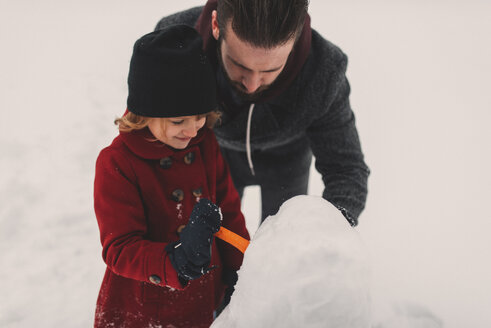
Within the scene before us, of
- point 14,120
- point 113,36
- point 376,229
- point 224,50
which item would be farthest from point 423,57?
point 14,120

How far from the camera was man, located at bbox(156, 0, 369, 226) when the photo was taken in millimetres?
1020

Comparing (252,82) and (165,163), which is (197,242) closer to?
(165,163)

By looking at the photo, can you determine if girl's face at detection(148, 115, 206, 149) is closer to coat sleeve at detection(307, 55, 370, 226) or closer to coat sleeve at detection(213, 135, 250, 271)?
coat sleeve at detection(213, 135, 250, 271)

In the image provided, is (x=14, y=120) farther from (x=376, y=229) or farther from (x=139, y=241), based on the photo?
(x=376, y=229)

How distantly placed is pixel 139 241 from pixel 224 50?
0.57m

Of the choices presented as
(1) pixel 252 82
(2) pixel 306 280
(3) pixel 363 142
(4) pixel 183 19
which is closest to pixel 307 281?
(2) pixel 306 280

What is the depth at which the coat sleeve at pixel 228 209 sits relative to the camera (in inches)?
47.2

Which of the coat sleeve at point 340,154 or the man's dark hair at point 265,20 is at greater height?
the man's dark hair at point 265,20

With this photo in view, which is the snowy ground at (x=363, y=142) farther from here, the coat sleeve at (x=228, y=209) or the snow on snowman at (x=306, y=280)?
the snow on snowman at (x=306, y=280)

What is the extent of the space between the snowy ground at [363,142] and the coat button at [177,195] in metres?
0.89

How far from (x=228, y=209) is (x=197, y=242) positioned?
0.39 m

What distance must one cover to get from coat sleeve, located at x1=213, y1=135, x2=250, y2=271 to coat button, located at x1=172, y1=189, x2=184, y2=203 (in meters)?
0.18

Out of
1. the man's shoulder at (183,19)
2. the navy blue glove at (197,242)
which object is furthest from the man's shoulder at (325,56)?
the navy blue glove at (197,242)

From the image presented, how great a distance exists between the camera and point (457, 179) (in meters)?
2.57
